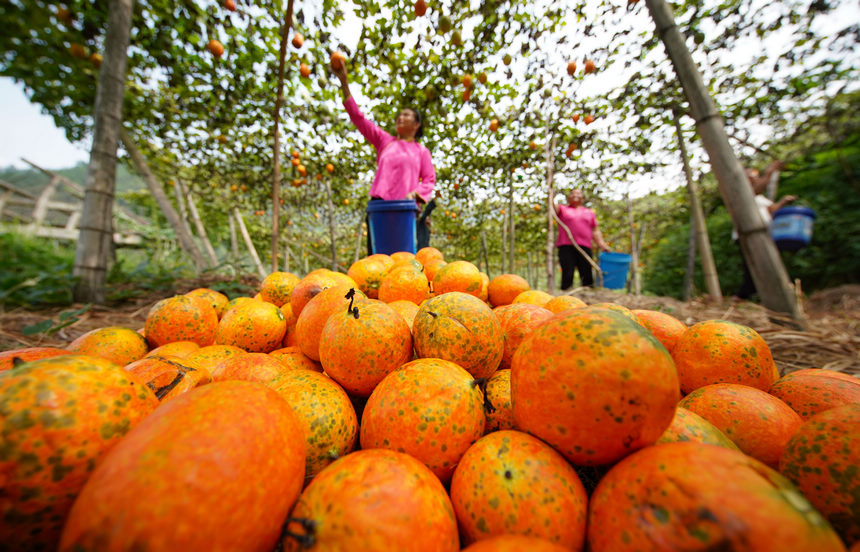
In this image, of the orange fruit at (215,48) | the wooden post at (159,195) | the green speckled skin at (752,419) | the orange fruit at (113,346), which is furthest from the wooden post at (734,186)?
the wooden post at (159,195)

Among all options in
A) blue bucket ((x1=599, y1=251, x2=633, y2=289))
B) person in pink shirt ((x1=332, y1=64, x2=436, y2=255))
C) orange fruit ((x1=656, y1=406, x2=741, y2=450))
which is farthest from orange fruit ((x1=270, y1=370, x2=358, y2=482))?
blue bucket ((x1=599, y1=251, x2=633, y2=289))

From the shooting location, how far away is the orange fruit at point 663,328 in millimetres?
1660

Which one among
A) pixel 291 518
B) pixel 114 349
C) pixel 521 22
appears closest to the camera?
pixel 291 518

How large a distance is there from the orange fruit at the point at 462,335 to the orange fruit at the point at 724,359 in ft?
2.94

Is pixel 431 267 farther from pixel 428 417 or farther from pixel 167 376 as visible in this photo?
pixel 167 376

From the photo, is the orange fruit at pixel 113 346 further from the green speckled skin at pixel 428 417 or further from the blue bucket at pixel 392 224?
the blue bucket at pixel 392 224

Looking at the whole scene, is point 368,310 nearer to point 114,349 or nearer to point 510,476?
point 510,476

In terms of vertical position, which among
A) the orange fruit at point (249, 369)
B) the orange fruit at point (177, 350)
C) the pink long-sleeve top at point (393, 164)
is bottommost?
the orange fruit at point (249, 369)

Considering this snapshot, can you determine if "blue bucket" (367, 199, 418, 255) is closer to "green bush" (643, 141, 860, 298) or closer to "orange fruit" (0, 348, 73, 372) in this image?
"orange fruit" (0, 348, 73, 372)

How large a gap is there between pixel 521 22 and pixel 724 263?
10928 mm

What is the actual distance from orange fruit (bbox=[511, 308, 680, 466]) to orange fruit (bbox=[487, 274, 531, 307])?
1334mm

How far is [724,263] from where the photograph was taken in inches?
413

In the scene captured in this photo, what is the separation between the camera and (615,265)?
8102 mm

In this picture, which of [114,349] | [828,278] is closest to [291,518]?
[114,349]
